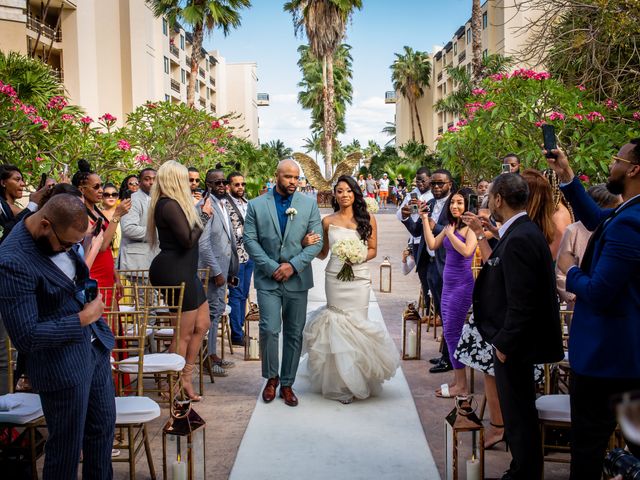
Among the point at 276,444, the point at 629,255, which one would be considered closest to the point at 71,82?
the point at 276,444

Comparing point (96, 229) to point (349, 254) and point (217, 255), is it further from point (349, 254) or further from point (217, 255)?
point (349, 254)

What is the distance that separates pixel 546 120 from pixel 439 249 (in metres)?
5.03

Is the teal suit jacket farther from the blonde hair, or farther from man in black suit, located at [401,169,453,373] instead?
man in black suit, located at [401,169,453,373]

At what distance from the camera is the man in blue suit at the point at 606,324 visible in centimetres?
319

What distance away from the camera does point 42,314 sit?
10.5ft

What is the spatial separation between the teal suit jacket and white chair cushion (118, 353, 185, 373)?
1214 millimetres

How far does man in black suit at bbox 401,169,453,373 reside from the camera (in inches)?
285

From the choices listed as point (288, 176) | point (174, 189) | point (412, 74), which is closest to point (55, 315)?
point (174, 189)

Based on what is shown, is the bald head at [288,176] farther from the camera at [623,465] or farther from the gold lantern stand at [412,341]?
the camera at [623,465]

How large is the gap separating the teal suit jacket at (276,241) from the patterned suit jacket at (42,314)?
2.84 meters

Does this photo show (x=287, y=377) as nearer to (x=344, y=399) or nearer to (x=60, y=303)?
(x=344, y=399)

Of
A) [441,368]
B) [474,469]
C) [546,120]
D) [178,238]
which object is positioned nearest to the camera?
[474,469]

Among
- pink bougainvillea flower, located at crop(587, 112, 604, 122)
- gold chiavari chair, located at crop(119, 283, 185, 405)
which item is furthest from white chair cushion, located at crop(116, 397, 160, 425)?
pink bougainvillea flower, located at crop(587, 112, 604, 122)

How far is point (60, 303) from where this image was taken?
10.6ft
